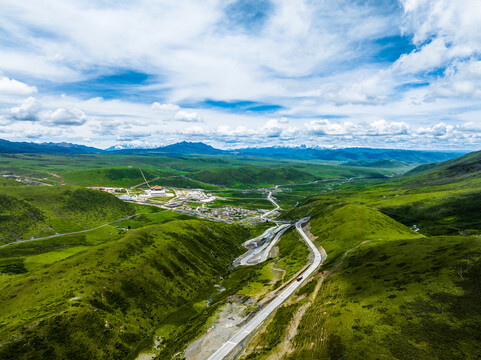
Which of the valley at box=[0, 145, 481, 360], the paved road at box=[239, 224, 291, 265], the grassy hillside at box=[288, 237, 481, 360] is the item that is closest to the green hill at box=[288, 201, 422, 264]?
the valley at box=[0, 145, 481, 360]

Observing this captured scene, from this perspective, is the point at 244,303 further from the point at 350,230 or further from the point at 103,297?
the point at 350,230

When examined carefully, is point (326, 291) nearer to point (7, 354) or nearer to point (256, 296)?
point (256, 296)

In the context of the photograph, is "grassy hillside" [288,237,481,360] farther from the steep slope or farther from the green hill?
the green hill

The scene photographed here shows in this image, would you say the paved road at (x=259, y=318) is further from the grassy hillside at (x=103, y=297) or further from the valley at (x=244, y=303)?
the grassy hillside at (x=103, y=297)

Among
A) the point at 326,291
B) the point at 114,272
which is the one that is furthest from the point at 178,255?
the point at 326,291

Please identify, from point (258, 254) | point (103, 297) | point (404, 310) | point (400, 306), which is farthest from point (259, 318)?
point (258, 254)

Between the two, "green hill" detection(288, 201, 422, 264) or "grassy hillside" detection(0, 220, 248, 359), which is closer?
"grassy hillside" detection(0, 220, 248, 359)

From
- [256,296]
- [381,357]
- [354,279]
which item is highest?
[381,357]

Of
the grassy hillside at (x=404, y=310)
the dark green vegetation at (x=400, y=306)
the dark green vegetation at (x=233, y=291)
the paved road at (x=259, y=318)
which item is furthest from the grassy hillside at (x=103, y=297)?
the grassy hillside at (x=404, y=310)
